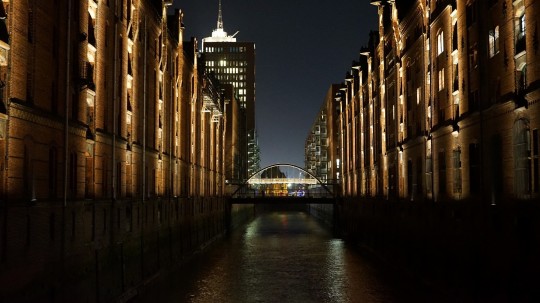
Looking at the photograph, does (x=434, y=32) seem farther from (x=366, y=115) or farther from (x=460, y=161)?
(x=366, y=115)

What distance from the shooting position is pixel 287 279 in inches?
1527

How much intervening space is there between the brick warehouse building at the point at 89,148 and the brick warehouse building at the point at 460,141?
1593cm

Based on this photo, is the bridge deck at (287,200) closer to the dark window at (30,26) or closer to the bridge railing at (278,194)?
the bridge railing at (278,194)

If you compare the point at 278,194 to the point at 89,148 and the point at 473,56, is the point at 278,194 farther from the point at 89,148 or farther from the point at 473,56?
the point at 89,148

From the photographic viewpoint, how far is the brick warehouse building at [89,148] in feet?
62.2

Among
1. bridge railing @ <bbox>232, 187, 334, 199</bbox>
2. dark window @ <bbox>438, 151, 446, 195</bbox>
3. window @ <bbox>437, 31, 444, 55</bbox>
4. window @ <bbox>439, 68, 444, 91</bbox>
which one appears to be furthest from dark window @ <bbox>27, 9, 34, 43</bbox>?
bridge railing @ <bbox>232, 187, 334, 199</bbox>

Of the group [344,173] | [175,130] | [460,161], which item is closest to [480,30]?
[460,161]

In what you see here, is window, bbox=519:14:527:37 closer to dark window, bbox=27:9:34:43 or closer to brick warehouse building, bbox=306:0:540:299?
brick warehouse building, bbox=306:0:540:299

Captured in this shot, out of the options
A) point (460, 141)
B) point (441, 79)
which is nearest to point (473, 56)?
point (460, 141)

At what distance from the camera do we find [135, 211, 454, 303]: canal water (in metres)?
31.6

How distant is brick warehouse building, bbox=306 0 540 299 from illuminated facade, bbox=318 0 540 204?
0.22 ft

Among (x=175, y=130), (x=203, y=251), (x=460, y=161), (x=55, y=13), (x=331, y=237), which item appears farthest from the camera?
(x=331, y=237)

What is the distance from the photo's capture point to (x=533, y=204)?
2059 cm

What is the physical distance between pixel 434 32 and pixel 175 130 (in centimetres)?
2388
